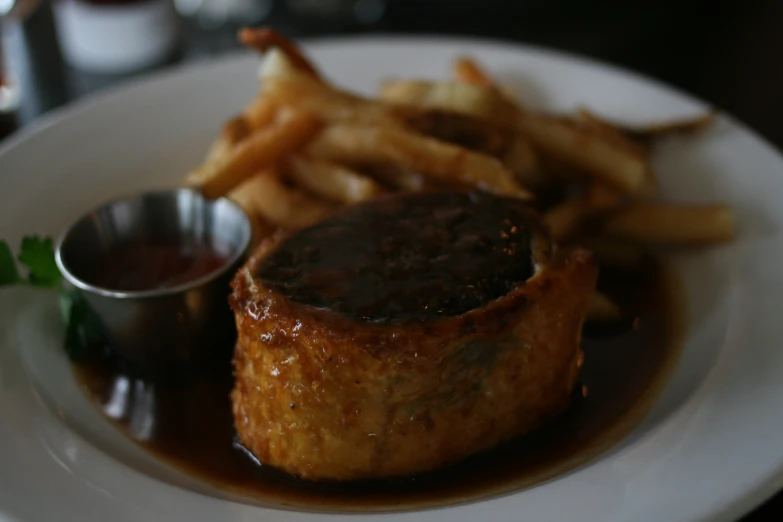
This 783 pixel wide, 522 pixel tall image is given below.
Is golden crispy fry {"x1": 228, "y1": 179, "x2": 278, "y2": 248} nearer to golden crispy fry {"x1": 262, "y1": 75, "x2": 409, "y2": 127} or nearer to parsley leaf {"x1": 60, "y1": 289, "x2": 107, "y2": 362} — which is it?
golden crispy fry {"x1": 262, "y1": 75, "x2": 409, "y2": 127}

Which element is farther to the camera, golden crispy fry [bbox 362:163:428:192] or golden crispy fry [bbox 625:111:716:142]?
golden crispy fry [bbox 625:111:716:142]

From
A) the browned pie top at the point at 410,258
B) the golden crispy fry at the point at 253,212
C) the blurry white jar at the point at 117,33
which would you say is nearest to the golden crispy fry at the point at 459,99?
the browned pie top at the point at 410,258

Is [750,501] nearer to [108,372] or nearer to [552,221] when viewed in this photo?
[552,221]

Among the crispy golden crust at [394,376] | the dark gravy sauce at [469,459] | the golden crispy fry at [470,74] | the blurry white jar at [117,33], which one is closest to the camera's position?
the crispy golden crust at [394,376]

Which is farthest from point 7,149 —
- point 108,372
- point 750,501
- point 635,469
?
point 750,501

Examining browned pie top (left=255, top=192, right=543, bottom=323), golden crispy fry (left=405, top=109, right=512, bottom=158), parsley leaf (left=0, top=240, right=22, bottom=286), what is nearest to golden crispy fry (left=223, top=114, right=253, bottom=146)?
golden crispy fry (left=405, top=109, right=512, bottom=158)

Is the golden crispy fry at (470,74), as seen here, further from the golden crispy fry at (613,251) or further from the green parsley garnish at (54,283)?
the green parsley garnish at (54,283)
